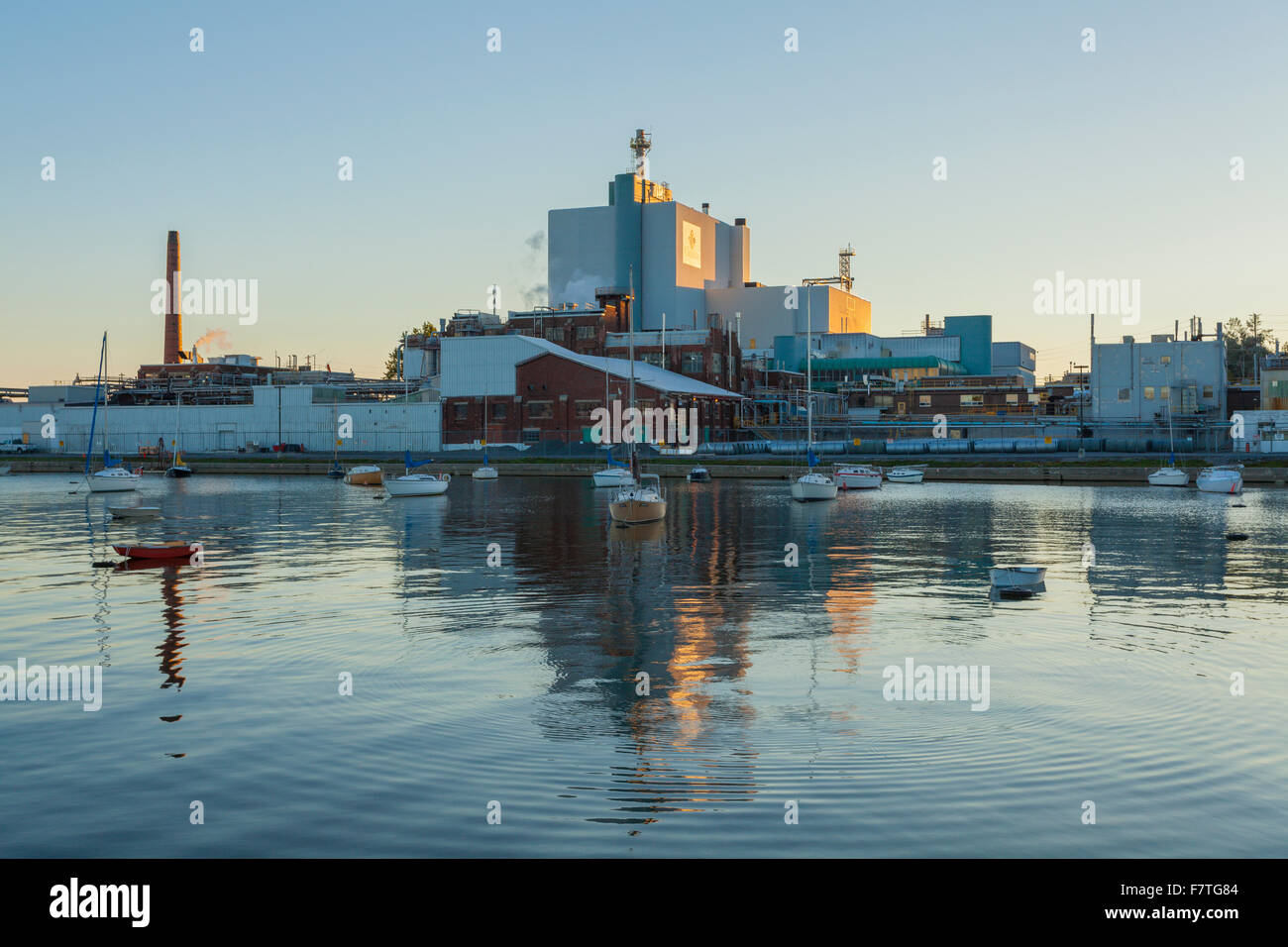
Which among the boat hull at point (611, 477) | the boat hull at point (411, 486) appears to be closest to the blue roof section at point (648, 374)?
the boat hull at point (611, 477)

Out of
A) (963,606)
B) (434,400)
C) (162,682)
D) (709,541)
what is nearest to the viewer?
(162,682)

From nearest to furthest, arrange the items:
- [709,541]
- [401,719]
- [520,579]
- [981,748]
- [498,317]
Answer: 1. [981,748]
2. [401,719]
3. [520,579]
4. [709,541]
5. [498,317]

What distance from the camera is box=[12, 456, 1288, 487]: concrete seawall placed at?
323 feet

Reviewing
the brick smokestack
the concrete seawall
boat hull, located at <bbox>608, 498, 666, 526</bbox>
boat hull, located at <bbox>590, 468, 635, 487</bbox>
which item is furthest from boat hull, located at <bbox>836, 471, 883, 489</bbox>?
the brick smokestack

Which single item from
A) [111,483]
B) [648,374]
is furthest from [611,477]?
[111,483]

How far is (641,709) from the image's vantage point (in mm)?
16516

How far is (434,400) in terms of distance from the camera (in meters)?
128

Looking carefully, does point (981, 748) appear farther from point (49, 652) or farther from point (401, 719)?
point (49, 652)

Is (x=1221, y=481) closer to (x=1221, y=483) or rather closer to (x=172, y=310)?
(x=1221, y=483)

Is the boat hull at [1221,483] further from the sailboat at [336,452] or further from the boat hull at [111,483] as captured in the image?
the boat hull at [111,483]

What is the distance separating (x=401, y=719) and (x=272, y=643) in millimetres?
7357

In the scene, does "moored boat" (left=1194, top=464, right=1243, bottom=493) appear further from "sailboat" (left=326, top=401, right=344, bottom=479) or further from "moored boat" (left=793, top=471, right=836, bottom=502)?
"sailboat" (left=326, top=401, right=344, bottom=479)

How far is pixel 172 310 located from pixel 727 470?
302 feet
